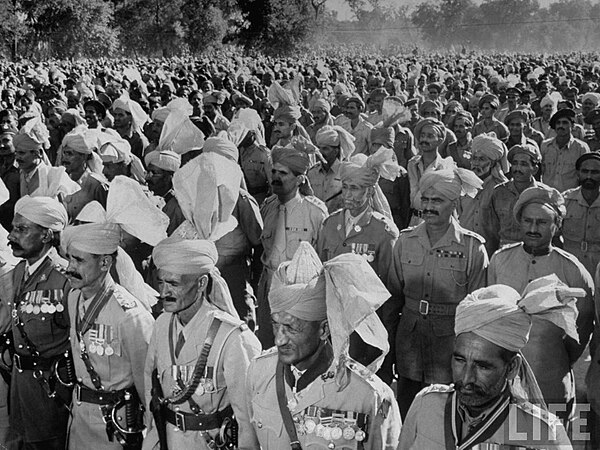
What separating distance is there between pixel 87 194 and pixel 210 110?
6738mm

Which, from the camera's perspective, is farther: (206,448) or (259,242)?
(259,242)

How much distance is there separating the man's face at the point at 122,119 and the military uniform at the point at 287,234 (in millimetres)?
5254

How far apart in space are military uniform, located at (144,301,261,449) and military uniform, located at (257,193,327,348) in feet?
8.01

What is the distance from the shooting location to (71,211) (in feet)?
23.8

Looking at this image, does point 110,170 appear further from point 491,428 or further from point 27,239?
point 491,428

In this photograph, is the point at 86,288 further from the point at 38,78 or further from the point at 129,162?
the point at 38,78

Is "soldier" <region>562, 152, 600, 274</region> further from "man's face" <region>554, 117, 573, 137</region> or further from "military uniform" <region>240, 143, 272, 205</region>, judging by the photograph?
"military uniform" <region>240, 143, 272, 205</region>

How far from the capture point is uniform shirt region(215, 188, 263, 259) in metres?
6.75

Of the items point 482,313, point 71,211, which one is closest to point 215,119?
point 71,211

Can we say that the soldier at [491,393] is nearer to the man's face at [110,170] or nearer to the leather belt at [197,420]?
the leather belt at [197,420]

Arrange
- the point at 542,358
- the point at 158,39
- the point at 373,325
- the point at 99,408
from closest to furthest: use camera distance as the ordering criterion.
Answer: the point at 373,325 < the point at 99,408 < the point at 542,358 < the point at 158,39

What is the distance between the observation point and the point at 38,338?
479 centimetres

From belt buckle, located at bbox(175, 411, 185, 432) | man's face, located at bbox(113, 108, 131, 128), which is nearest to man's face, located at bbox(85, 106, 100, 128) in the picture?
man's face, located at bbox(113, 108, 131, 128)

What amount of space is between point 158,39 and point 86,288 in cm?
6343
